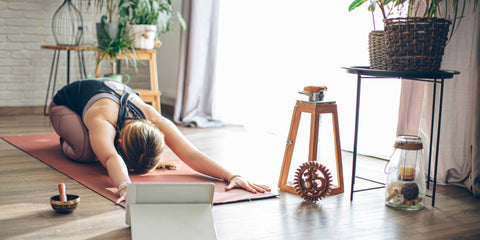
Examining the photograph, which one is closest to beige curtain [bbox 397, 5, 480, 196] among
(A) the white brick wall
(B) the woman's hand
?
(B) the woman's hand

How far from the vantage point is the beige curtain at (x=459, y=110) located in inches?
97.0

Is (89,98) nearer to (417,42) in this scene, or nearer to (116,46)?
(116,46)

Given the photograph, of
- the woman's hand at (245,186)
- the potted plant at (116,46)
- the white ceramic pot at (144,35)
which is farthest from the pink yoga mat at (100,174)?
the white ceramic pot at (144,35)

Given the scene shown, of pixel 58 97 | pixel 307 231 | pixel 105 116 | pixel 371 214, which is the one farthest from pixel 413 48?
pixel 58 97

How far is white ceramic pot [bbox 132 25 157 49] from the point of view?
4.04 metres

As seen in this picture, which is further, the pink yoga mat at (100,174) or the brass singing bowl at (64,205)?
the pink yoga mat at (100,174)

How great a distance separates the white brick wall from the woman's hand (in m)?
2.51

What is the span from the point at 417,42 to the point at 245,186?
3.07 ft

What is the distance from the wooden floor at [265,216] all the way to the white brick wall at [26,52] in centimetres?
185

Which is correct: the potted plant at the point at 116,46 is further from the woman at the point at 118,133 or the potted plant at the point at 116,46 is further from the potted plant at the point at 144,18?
the woman at the point at 118,133

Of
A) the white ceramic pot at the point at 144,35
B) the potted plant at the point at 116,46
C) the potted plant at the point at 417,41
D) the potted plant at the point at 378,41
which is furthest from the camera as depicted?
the white ceramic pot at the point at 144,35

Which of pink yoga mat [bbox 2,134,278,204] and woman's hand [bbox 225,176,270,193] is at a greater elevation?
woman's hand [bbox 225,176,270,193]

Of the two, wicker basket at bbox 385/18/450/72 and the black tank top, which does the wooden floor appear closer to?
the black tank top

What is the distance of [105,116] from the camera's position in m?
2.58
